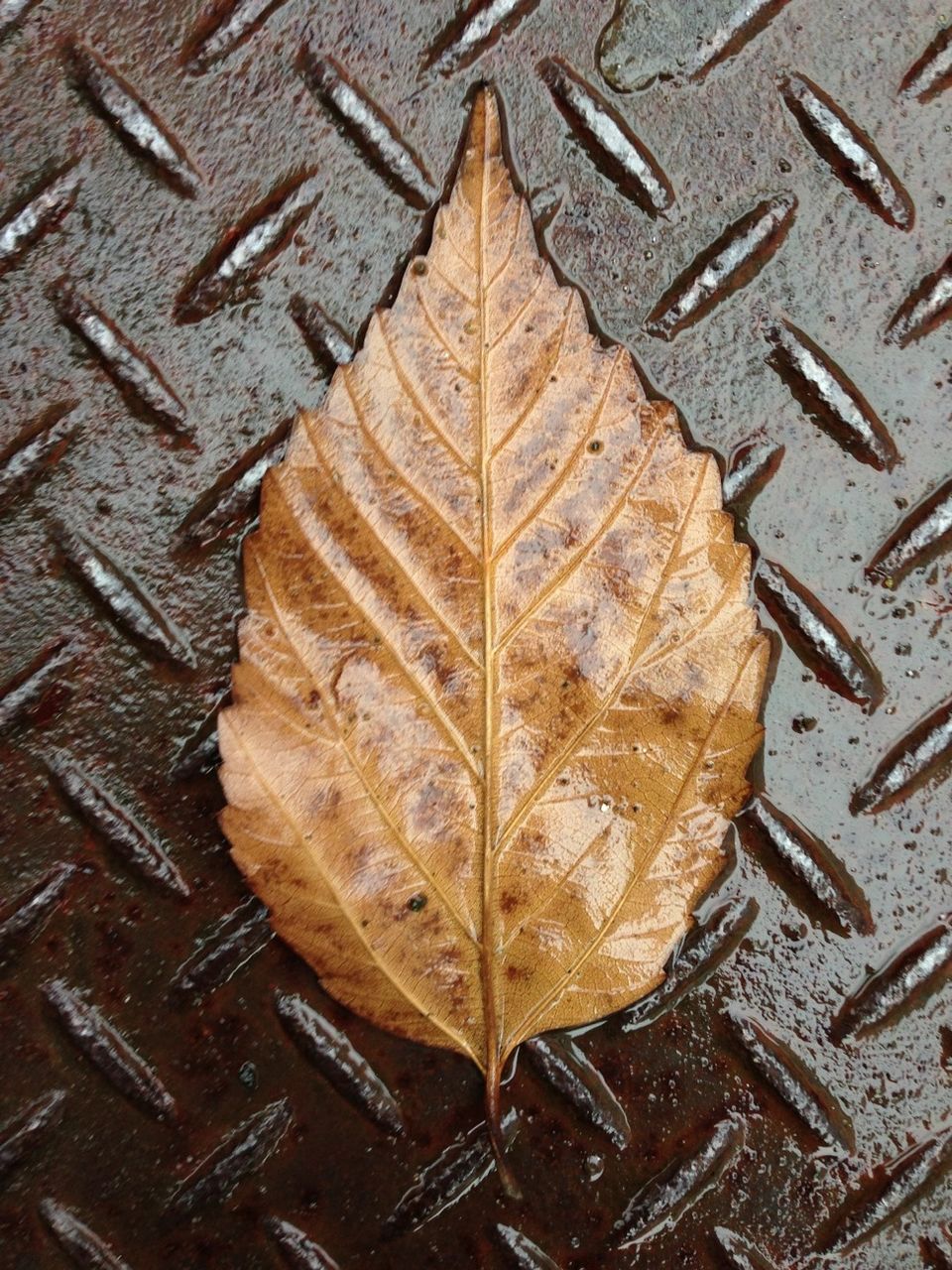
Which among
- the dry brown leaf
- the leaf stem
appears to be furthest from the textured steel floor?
the dry brown leaf

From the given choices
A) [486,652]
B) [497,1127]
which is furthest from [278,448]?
[497,1127]

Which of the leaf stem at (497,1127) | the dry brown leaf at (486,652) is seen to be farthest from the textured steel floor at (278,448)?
the dry brown leaf at (486,652)

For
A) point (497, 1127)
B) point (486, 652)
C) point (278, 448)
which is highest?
point (278, 448)

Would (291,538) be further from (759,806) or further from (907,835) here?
(907,835)

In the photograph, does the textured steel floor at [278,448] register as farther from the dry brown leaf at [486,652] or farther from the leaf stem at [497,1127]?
the dry brown leaf at [486,652]

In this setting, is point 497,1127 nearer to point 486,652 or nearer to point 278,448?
point 486,652

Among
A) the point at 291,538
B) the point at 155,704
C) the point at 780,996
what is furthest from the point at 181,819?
the point at 780,996
